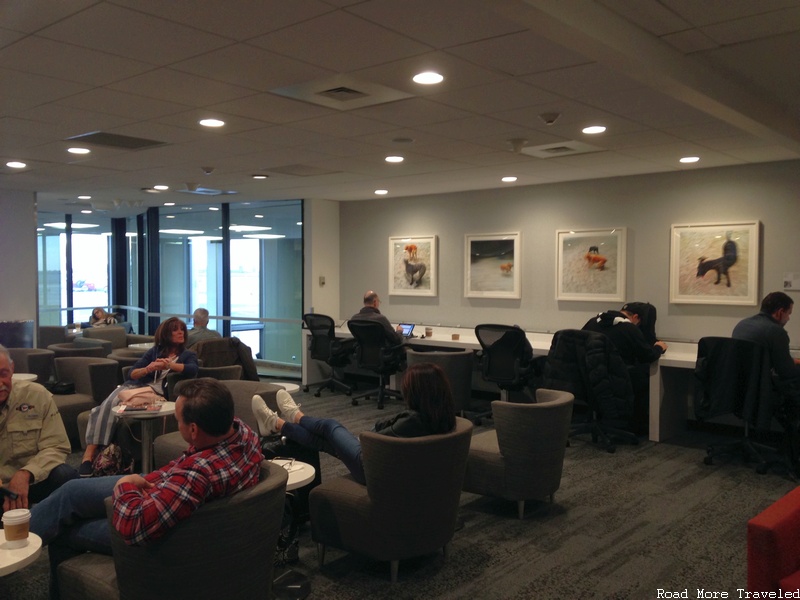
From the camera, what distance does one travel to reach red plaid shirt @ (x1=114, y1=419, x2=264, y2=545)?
7.13 ft

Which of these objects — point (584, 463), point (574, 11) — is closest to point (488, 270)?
point (584, 463)

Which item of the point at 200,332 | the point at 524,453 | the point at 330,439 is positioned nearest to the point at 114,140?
the point at 200,332

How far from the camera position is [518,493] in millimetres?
4094

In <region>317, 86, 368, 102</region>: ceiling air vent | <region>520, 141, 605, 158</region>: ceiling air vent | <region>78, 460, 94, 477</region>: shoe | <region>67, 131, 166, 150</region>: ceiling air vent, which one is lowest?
<region>78, 460, 94, 477</region>: shoe

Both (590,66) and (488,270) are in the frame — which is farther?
(488,270)

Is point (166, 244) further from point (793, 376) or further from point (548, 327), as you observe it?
point (793, 376)

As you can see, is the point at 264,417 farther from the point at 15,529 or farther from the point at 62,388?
the point at 62,388


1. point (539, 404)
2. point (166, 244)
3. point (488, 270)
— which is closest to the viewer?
point (539, 404)

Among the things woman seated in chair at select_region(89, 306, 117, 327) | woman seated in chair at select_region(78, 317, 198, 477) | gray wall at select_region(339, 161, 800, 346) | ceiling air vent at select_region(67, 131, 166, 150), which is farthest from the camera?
woman seated in chair at select_region(89, 306, 117, 327)

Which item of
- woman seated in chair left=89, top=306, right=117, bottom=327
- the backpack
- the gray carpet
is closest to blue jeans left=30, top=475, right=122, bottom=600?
the gray carpet

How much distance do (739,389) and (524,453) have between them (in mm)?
2101

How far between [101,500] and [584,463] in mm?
3804

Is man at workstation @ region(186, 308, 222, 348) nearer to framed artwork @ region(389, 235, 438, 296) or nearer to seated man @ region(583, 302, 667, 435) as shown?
framed artwork @ region(389, 235, 438, 296)

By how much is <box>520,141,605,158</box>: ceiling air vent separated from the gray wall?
5.48ft
